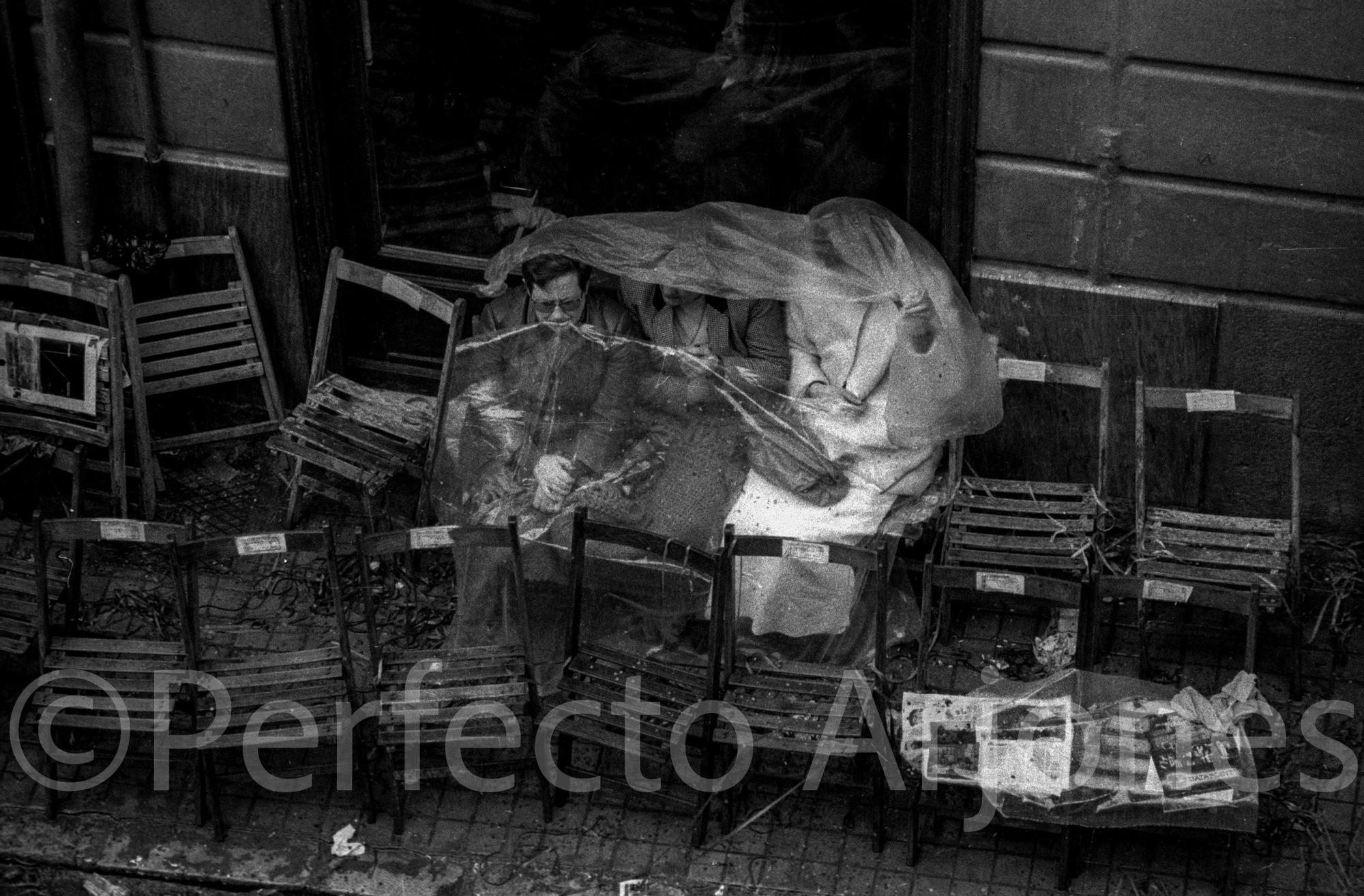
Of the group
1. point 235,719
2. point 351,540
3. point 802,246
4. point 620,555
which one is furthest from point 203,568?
point 802,246

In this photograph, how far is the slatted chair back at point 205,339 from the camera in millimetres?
8422

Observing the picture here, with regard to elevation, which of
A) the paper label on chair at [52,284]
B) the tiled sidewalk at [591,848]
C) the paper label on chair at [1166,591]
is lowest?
the tiled sidewalk at [591,848]

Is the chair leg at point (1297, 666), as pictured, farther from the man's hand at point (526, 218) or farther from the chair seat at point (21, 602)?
the chair seat at point (21, 602)

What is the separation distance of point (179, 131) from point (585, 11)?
6.00ft

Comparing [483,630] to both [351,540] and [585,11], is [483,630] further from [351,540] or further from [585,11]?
[585,11]

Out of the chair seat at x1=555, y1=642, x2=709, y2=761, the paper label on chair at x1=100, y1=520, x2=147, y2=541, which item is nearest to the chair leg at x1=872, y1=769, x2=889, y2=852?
the chair seat at x1=555, y1=642, x2=709, y2=761

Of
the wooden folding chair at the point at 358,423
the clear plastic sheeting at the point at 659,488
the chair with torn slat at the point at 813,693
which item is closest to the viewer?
the chair with torn slat at the point at 813,693

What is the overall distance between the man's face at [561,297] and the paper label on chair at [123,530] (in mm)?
1821

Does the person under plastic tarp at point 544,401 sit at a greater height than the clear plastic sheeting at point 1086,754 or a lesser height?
greater

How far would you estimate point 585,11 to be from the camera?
817cm

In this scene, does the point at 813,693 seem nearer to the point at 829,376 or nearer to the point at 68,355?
the point at 829,376

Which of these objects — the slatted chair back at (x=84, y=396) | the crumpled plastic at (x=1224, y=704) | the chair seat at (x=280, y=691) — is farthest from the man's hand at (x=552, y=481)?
Result: the crumpled plastic at (x=1224, y=704)

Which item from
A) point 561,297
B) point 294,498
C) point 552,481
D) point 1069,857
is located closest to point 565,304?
point 561,297

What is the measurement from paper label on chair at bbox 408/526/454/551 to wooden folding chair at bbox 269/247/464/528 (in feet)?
3.43
